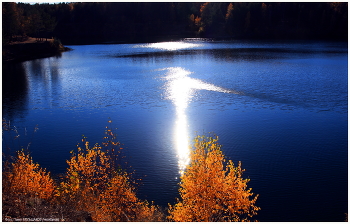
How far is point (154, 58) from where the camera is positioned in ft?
230

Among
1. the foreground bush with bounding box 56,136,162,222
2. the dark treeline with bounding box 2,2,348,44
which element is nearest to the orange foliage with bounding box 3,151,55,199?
the foreground bush with bounding box 56,136,162,222

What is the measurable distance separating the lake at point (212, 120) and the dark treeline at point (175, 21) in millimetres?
47648

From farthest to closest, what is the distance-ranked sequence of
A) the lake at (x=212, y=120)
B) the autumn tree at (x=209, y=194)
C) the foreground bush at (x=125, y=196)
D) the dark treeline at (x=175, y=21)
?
the dark treeline at (x=175, y=21) → the lake at (x=212, y=120) → the autumn tree at (x=209, y=194) → the foreground bush at (x=125, y=196)

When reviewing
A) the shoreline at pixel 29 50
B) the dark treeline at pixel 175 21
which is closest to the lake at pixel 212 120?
the shoreline at pixel 29 50

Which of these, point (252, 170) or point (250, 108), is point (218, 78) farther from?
point (252, 170)

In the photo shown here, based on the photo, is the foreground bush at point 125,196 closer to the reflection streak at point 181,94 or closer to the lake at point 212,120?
the lake at point 212,120

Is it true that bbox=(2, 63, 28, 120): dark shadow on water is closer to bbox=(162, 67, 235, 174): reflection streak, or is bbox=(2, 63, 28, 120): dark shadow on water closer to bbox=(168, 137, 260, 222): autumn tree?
bbox=(162, 67, 235, 174): reflection streak

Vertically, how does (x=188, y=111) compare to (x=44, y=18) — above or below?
below

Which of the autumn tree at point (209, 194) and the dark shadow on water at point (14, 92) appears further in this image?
the dark shadow on water at point (14, 92)

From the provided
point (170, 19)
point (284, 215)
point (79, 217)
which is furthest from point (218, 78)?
point (170, 19)

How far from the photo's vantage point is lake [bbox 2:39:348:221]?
835 inches

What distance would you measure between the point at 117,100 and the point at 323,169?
22.9 meters

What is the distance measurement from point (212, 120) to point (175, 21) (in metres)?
123

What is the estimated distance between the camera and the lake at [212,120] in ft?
69.5
